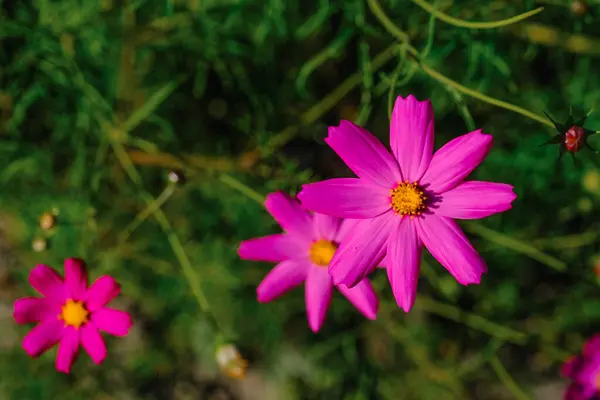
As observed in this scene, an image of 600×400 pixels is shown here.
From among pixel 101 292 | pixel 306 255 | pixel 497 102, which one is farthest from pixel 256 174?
pixel 497 102

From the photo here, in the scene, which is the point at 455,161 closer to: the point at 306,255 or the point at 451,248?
the point at 451,248

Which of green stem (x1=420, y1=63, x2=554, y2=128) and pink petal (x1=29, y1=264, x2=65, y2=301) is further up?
green stem (x1=420, y1=63, x2=554, y2=128)

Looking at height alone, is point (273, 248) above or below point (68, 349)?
above

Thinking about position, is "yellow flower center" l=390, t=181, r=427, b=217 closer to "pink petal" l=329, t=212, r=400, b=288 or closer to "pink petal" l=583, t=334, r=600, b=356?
"pink petal" l=329, t=212, r=400, b=288

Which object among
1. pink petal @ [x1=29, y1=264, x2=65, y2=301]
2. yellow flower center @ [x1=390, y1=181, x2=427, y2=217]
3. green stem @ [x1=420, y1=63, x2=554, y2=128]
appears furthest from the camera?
pink petal @ [x1=29, y1=264, x2=65, y2=301]

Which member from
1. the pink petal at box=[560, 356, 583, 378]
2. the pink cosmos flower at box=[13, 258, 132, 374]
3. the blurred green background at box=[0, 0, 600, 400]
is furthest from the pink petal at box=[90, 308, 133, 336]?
the pink petal at box=[560, 356, 583, 378]

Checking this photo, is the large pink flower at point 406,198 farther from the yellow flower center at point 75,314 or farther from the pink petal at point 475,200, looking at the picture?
the yellow flower center at point 75,314
